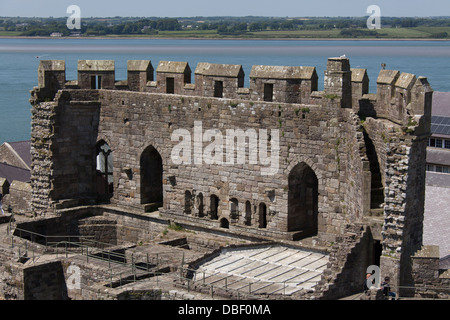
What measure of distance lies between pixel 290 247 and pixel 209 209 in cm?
314

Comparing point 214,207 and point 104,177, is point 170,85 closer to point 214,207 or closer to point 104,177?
point 214,207

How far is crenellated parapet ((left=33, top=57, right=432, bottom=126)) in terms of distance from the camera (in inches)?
895

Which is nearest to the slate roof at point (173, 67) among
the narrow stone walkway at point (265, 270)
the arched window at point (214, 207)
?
the arched window at point (214, 207)

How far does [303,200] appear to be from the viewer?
85.4 ft

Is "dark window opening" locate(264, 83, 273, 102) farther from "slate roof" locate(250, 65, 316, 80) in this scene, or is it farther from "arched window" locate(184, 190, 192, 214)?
"arched window" locate(184, 190, 192, 214)

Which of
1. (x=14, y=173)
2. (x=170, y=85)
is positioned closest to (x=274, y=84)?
(x=170, y=85)

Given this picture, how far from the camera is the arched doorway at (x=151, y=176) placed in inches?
1144

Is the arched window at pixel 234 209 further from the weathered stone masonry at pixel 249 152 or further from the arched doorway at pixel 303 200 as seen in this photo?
the arched doorway at pixel 303 200

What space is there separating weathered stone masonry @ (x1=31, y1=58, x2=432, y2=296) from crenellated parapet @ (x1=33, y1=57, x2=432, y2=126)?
0.11 feet

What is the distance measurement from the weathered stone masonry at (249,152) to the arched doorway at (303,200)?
0.03 metres

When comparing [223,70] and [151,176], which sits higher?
[223,70]

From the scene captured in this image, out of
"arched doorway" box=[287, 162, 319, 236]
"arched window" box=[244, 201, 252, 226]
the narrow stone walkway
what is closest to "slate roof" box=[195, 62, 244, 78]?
"arched doorway" box=[287, 162, 319, 236]

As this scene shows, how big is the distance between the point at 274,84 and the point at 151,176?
5803mm
